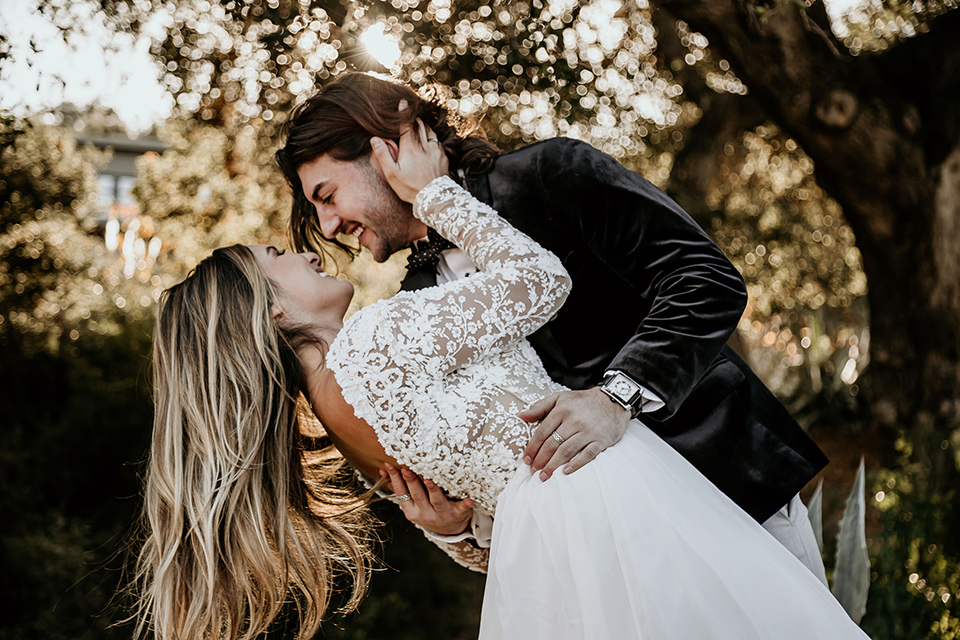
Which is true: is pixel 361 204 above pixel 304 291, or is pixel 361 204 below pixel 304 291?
above

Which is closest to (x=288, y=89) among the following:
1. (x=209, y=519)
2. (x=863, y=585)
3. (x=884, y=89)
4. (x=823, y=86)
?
(x=209, y=519)

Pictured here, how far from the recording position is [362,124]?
2.65 meters

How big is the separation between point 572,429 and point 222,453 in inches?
49.6

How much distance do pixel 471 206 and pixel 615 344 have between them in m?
0.67

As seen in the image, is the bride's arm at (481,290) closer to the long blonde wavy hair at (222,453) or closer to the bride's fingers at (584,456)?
the bride's fingers at (584,456)

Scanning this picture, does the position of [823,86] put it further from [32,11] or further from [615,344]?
[32,11]

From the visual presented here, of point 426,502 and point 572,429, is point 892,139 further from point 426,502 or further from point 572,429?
point 426,502

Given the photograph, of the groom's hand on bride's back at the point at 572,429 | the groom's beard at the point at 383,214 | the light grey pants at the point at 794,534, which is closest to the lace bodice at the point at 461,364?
the groom's hand on bride's back at the point at 572,429

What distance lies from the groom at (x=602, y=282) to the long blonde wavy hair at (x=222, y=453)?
0.51m

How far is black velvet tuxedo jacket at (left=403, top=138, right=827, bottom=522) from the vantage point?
6.75ft

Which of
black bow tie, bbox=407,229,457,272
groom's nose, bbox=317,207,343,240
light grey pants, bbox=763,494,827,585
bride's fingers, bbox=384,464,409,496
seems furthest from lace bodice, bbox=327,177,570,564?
light grey pants, bbox=763,494,827,585

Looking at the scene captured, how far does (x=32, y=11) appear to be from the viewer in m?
3.22

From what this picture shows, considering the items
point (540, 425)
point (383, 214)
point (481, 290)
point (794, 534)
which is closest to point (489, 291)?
point (481, 290)

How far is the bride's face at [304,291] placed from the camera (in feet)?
8.55
